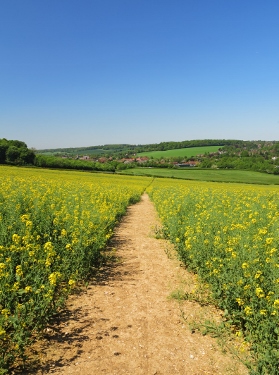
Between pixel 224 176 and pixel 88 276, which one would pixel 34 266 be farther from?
pixel 224 176

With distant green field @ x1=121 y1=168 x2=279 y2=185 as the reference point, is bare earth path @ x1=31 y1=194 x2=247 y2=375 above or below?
below

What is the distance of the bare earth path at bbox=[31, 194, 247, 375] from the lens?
434 centimetres

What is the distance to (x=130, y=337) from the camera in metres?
5.13

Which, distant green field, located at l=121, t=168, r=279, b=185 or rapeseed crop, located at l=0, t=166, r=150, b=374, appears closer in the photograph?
rapeseed crop, located at l=0, t=166, r=150, b=374

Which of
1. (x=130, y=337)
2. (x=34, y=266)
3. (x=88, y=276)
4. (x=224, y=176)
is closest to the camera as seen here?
(x=130, y=337)

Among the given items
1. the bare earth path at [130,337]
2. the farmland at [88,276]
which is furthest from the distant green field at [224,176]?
the bare earth path at [130,337]

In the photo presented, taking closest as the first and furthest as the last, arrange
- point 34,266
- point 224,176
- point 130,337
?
point 130,337 → point 34,266 → point 224,176

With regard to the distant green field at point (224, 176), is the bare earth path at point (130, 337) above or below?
below

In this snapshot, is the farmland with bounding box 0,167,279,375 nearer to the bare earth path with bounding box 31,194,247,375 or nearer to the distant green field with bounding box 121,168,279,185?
the bare earth path with bounding box 31,194,247,375

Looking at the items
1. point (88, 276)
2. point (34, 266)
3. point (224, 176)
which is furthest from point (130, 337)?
point (224, 176)

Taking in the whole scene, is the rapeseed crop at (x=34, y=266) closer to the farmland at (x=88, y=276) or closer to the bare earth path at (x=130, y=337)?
Result: the farmland at (x=88, y=276)

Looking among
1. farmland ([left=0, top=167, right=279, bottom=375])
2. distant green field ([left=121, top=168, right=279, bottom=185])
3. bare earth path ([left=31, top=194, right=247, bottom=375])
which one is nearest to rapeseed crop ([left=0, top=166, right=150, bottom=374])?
farmland ([left=0, top=167, right=279, bottom=375])

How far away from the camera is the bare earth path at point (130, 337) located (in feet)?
14.2

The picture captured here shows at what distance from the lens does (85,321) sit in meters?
5.60
